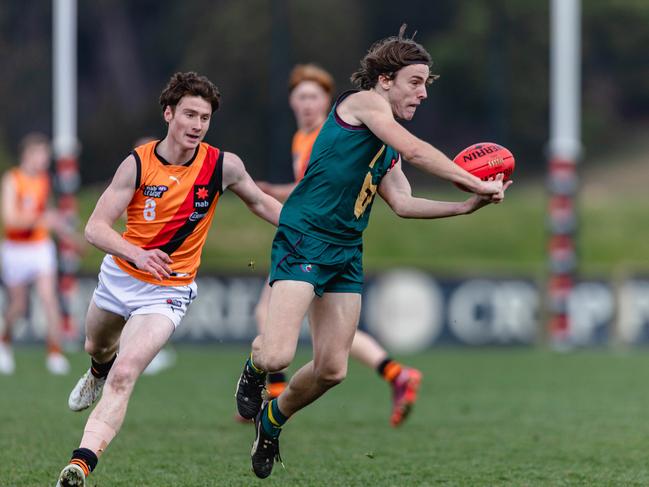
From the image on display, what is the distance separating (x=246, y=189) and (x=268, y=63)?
75.0 feet

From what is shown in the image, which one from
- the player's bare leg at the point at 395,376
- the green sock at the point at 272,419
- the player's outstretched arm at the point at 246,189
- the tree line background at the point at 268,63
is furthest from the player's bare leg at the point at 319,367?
the tree line background at the point at 268,63

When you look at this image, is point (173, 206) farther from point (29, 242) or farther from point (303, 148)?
point (29, 242)

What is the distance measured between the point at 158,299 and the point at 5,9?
2560cm

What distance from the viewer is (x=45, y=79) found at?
24953 millimetres

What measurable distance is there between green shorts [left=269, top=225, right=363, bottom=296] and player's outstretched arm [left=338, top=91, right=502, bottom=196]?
0.63 m

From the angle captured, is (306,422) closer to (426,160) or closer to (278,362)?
(278,362)

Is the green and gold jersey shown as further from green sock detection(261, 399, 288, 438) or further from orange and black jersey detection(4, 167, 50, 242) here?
orange and black jersey detection(4, 167, 50, 242)

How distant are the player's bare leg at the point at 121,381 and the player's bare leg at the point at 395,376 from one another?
113 inches

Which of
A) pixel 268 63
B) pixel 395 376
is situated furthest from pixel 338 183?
pixel 268 63

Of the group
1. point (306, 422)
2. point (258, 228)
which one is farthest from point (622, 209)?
point (306, 422)

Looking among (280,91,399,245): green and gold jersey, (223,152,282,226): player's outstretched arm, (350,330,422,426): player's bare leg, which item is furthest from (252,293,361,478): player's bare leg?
(350,330,422,426): player's bare leg

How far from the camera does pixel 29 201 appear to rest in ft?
42.4

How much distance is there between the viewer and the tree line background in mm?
26688

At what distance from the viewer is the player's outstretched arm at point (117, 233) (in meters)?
5.89
